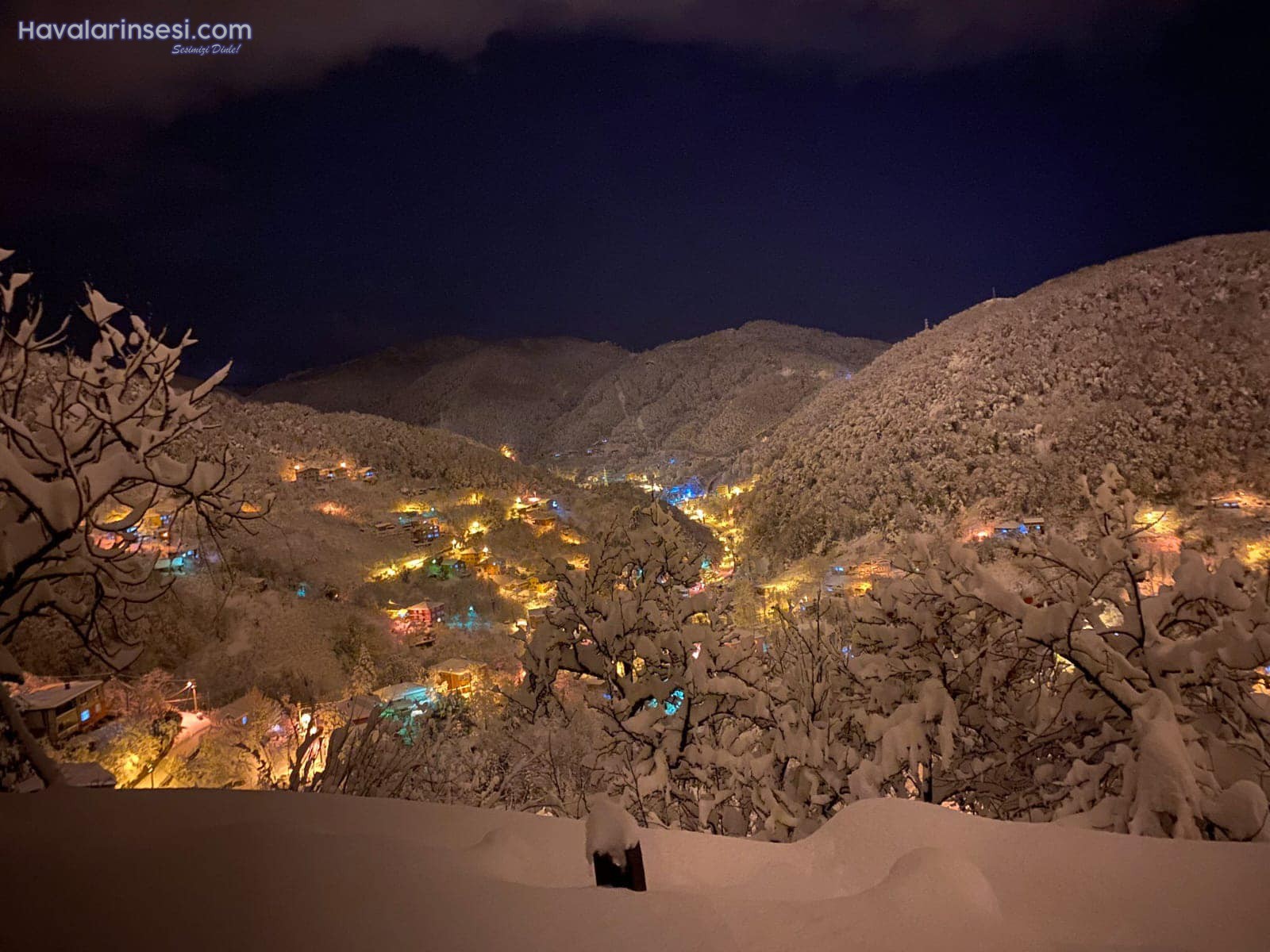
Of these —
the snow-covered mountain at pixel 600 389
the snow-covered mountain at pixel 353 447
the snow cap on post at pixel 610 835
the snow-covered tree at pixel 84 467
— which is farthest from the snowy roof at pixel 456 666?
the snow-covered mountain at pixel 600 389

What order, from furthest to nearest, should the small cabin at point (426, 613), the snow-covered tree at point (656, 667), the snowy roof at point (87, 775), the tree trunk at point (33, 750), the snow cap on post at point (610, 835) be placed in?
the small cabin at point (426, 613)
the snow-covered tree at point (656, 667)
the snowy roof at point (87, 775)
the tree trunk at point (33, 750)
the snow cap on post at point (610, 835)

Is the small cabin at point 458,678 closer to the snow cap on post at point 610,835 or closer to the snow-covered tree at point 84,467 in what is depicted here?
the snow-covered tree at point 84,467

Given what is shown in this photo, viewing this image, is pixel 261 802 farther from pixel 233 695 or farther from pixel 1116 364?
pixel 1116 364

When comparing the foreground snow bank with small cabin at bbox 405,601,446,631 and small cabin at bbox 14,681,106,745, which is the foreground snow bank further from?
small cabin at bbox 405,601,446,631

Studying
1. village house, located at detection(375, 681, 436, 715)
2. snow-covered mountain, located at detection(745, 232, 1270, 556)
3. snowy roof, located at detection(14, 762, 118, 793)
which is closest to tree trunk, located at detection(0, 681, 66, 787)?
snowy roof, located at detection(14, 762, 118, 793)

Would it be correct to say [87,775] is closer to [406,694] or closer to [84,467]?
[84,467]

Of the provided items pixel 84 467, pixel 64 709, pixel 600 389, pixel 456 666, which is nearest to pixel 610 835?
pixel 84 467
